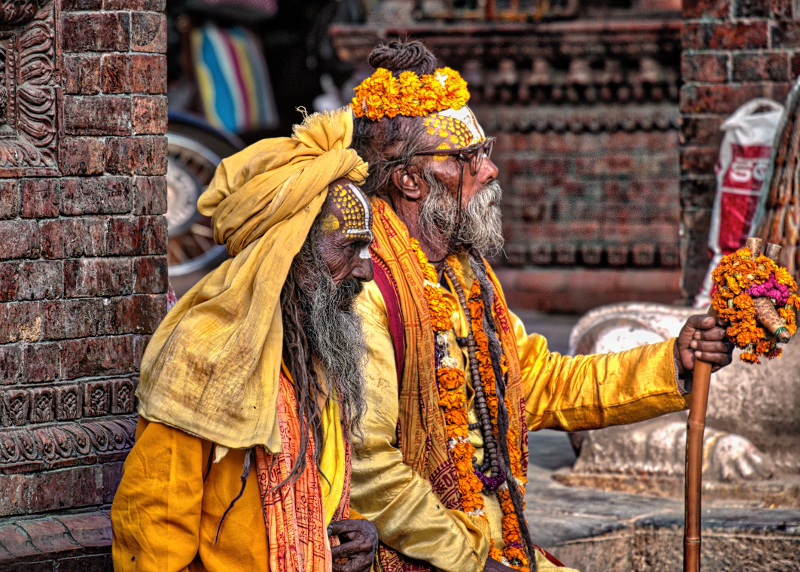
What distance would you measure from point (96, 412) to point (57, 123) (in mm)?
814

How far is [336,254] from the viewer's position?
2719 mm

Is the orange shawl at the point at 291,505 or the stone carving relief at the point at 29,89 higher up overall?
the stone carving relief at the point at 29,89

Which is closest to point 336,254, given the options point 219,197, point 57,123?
point 219,197

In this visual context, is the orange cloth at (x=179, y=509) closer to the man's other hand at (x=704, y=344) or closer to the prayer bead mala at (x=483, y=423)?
the prayer bead mala at (x=483, y=423)

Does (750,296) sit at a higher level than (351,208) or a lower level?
lower

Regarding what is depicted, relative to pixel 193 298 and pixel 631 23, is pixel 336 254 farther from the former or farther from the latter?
pixel 631 23

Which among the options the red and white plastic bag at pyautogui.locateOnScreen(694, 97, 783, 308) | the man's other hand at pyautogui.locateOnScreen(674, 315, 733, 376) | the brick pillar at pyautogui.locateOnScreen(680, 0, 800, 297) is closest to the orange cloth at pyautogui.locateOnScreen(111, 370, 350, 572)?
the man's other hand at pyautogui.locateOnScreen(674, 315, 733, 376)

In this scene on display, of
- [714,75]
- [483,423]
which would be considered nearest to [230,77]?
[714,75]

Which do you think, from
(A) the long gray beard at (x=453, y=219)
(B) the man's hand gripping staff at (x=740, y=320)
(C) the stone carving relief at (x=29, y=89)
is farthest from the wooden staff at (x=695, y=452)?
(C) the stone carving relief at (x=29, y=89)

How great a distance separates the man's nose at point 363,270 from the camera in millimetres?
2771

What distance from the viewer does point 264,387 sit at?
98.7 inches

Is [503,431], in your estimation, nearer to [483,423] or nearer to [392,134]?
[483,423]

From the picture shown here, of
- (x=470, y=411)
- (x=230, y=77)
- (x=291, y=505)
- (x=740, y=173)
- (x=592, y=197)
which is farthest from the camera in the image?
(x=230, y=77)

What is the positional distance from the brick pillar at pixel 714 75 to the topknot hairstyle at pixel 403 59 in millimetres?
2786
